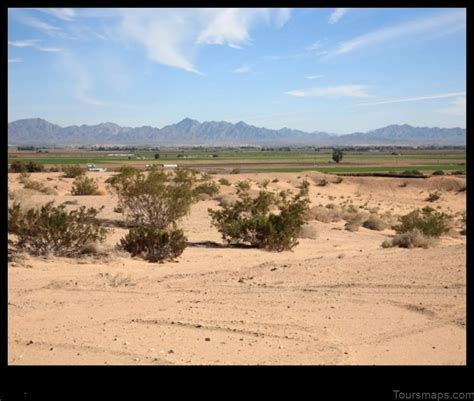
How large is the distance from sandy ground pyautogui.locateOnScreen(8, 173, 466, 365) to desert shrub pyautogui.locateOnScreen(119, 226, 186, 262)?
41cm

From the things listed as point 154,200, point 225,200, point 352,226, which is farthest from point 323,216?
point 154,200

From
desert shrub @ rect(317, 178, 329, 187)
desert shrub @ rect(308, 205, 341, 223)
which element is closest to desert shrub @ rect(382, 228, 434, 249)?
desert shrub @ rect(308, 205, 341, 223)

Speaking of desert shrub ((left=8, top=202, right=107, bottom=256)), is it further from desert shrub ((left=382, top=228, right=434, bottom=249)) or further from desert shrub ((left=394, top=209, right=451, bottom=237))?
desert shrub ((left=394, top=209, right=451, bottom=237))

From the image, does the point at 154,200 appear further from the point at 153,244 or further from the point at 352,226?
the point at 352,226

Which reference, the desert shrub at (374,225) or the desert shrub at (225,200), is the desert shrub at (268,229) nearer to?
the desert shrub at (374,225)

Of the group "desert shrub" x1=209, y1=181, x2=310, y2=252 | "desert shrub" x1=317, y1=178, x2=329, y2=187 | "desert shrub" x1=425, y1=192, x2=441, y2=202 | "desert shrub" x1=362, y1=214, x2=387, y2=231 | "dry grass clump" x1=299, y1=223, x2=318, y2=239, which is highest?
"desert shrub" x1=209, y1=181, x2=310, y2=252

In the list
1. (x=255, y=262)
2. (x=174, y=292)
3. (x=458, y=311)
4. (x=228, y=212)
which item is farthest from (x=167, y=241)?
(x=458, y=311)

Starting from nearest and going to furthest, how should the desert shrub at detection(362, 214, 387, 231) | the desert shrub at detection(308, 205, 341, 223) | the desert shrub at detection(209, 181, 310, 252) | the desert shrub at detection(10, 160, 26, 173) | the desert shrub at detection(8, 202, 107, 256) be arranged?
1. the desert shrub at detection(8, 202, 107, 256)
2. the desert shrub at detection(209, 181, 310, 252)
3. the desert shrub at detection(362, 214, 387, 231)
4. the desert shrub at detection(308, 205, 341, 223)
5. the desert shrub at detection(10, 160, 26, 173)

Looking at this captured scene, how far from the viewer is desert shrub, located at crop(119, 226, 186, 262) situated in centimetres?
1480

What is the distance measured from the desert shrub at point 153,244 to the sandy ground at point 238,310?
1.36 feet

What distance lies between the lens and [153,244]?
14922mm

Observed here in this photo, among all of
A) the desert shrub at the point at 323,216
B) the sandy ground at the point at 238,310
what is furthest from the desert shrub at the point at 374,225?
the sandy ground at the point at 238,310

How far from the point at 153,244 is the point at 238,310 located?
6.13 m
